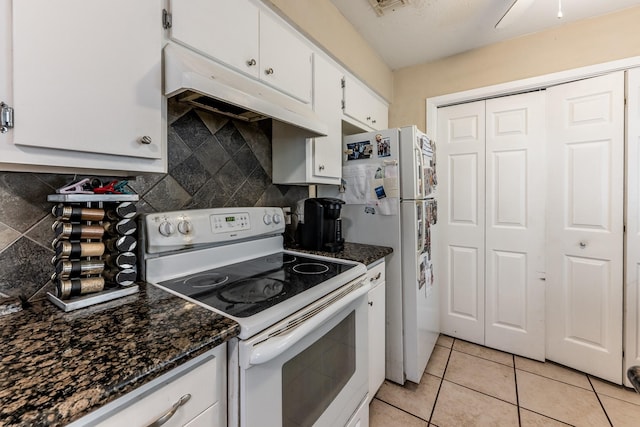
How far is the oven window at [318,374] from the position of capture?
958mm

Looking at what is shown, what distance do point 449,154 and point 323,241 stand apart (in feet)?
5.07

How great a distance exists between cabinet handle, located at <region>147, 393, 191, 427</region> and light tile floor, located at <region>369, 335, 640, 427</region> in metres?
1.34

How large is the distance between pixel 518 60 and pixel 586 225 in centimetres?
134

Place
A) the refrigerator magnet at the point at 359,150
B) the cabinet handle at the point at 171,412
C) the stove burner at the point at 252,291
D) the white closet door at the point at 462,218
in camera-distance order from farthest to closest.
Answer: the white closet door at the point at 462,218
the refrigerator magnet at the point at 359,150
the stove burner at the point at 252,291
the cabinet handle at the point at 171,412

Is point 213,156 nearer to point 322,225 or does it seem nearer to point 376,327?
point 322,225

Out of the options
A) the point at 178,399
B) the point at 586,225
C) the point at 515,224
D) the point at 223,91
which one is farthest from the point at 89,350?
the point at 586,225

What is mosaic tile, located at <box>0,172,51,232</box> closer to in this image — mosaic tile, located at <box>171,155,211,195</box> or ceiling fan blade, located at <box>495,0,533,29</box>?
mosaic tile, located at <box>171,155,211,195</box>

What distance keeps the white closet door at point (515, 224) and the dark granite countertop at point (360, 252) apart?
1165 millimetres

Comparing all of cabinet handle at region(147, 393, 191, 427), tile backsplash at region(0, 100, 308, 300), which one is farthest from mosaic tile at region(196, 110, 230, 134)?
cabinet handle at region(147, 393, 191, 427)

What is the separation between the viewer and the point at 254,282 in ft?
3.91

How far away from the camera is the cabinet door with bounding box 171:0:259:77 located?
40.0 inches

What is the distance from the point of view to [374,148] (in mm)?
1930

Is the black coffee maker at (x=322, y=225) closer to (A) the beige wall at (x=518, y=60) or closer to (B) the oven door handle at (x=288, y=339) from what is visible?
(B) the oven door handle at (x=288, y=339)

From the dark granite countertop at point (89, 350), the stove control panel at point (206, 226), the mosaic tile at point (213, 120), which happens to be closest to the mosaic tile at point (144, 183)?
the stove control panel at point (206, 226)
